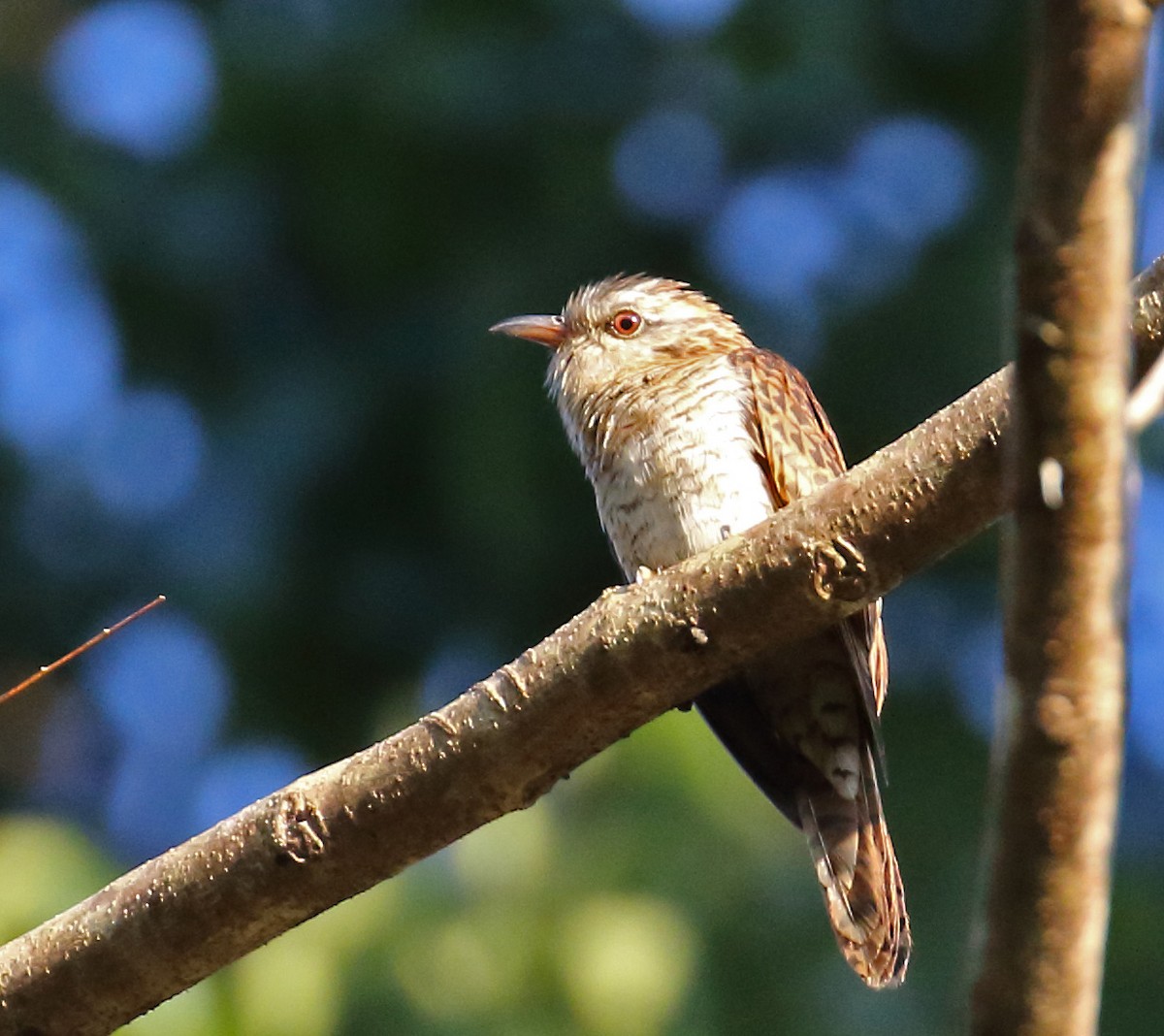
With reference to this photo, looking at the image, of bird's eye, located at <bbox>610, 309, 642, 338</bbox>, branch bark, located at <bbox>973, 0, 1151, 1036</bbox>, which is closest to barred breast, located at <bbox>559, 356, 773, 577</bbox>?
bird's eye, located at <bbox>610, 309, 642, 338</bbox>

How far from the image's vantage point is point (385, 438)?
10.4 meters

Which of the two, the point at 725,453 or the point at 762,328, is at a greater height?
the point at 725,453

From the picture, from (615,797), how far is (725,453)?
6.27 ft

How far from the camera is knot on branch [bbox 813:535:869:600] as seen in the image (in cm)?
277

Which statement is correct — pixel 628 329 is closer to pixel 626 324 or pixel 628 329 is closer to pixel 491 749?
pixel 626 324

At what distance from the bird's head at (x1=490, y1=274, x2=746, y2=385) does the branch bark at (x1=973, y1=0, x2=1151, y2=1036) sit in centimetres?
340

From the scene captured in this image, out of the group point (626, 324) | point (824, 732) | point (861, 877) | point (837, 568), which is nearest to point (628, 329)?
point (626, 324)

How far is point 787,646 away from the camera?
3893mm

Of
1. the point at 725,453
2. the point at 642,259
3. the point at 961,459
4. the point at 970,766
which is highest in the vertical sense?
the point at 961,459

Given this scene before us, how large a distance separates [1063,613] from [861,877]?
100.0 inches

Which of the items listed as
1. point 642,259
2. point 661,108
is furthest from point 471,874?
point 661,108

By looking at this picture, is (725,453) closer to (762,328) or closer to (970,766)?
(970,766)

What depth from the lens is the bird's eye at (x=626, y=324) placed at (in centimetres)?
512

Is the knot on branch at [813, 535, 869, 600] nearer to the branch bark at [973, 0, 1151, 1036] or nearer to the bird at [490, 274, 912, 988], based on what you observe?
the bird at [490, 274, 912, 988]
